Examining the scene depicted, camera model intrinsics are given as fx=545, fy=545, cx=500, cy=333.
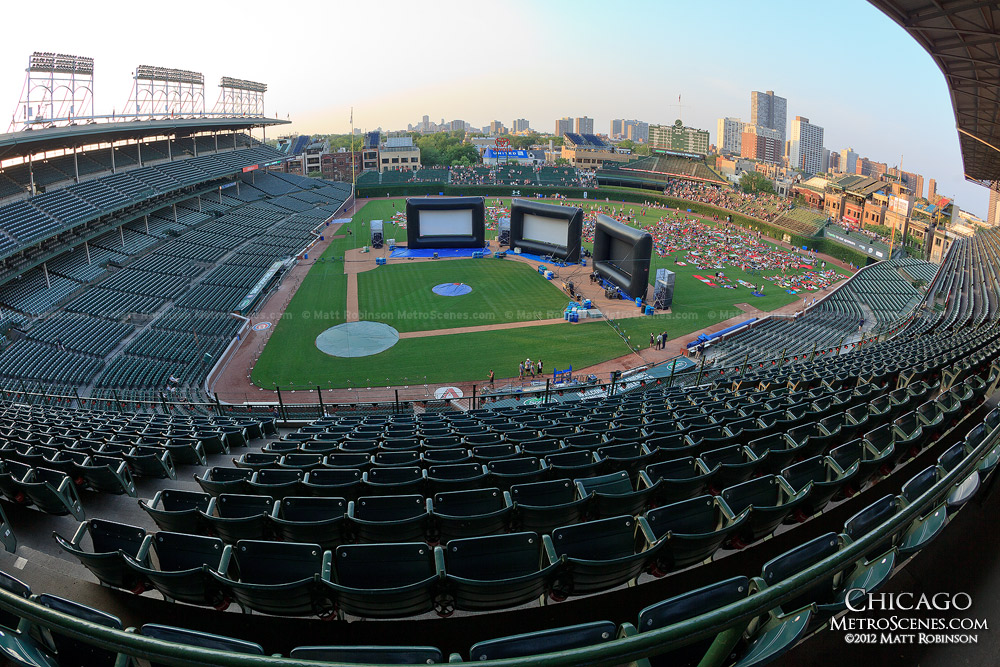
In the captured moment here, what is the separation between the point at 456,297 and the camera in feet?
141

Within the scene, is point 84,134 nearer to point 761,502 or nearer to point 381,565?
point 381,565

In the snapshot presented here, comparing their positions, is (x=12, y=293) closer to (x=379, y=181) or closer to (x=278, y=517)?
(x=278, y=517)

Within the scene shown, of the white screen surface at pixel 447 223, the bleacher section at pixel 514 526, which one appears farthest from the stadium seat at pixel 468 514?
the white screen surface at pixel 447 223

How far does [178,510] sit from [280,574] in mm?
2744

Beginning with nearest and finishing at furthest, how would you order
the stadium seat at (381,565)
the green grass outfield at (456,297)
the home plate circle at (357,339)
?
the stadium seat at (381,565), the home plate circle at (357,339), the green grass outfield at (456,297)

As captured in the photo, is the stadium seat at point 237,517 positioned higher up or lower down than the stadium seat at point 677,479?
lower down

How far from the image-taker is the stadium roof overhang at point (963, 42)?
617 inches

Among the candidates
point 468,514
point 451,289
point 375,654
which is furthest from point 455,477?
point 451,289

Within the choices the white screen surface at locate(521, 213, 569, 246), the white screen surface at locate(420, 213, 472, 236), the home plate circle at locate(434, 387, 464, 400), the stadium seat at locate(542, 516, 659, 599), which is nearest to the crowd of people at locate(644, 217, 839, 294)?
the white screen surface at locate(521, 213, 569, 246)

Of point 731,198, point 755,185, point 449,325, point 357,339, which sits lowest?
point 357,339

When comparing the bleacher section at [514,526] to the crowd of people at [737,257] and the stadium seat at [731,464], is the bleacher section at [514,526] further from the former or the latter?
the crowd of people at [737,257]

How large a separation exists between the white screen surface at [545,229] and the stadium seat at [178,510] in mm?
47798

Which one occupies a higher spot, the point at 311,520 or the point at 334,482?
the point at 311,520

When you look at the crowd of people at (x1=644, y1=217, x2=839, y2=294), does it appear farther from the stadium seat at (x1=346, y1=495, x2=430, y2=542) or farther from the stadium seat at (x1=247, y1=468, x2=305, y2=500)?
the stadium seat at (x1=346, y1=495, x2=430, y2=542)
